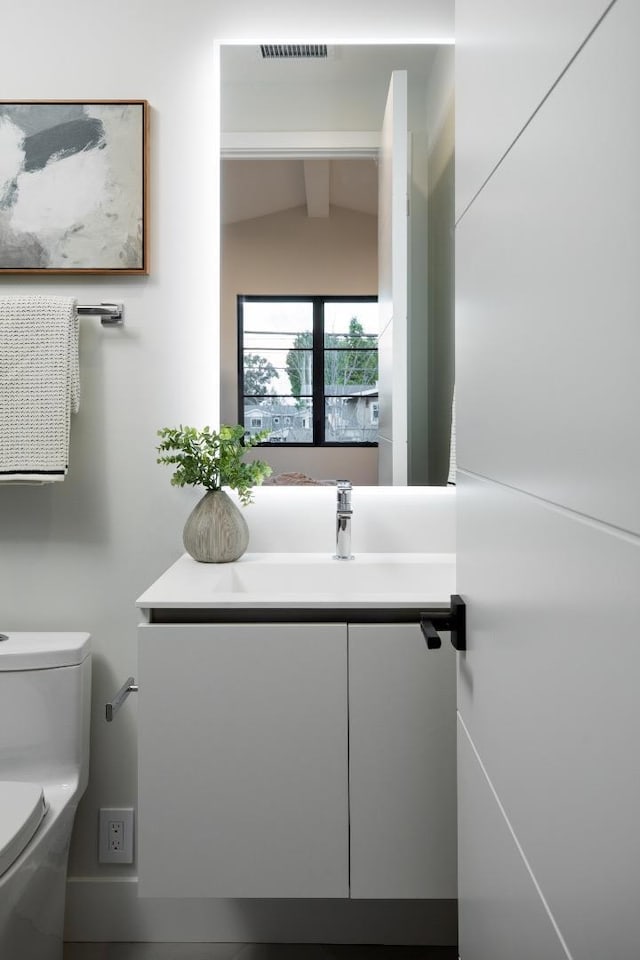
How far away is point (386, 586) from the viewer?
1.41 m

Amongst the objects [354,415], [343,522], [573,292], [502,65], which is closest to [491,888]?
[573,292]

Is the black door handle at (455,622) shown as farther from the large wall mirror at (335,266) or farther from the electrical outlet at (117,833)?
the electrical outlet at (117,833)

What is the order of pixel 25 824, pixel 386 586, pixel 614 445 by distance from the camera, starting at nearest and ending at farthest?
pixel 614 445 < pixel 25 824 < pixel 386 586

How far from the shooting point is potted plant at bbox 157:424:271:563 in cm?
151

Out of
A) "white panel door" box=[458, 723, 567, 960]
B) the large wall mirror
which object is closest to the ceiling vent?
the large wall mirror

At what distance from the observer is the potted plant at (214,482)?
1.51 m

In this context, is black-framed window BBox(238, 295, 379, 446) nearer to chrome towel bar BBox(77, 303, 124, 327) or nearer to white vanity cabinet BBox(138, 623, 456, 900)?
chrome towel bar BBox(77, 303, 124, 327)

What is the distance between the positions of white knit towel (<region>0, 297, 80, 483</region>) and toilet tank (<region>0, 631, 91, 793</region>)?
0.39m

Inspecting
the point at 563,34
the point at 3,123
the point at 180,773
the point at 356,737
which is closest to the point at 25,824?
the point at 180,773

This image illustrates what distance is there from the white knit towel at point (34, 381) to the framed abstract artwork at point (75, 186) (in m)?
0.14

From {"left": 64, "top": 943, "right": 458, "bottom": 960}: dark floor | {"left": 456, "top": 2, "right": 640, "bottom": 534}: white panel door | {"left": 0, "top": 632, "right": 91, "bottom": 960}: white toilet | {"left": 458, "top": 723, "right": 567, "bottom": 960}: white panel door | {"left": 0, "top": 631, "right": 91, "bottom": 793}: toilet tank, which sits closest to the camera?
{"left": 456, "top": 2, "right": 640, "bottom": 534}: white panel door

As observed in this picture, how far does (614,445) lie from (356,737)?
94 cm

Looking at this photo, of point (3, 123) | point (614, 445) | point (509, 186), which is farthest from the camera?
point (3, 123)

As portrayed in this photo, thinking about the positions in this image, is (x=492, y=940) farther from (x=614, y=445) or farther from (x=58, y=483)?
(x=58, y=483)
